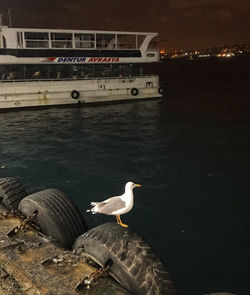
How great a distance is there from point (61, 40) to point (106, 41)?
219 inches

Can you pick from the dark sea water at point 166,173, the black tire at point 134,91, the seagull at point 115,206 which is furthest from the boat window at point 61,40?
the seagull at point 115,206

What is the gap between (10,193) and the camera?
22.3 ft

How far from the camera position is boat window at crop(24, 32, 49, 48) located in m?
28.5

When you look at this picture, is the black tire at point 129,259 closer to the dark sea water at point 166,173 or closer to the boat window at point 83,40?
the dark sea water at point 166,173

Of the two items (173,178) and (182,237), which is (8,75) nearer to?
(173,178)

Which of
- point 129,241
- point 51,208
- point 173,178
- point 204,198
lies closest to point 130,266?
point 129,241

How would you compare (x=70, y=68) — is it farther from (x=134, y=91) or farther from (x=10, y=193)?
(x=10, y=193)

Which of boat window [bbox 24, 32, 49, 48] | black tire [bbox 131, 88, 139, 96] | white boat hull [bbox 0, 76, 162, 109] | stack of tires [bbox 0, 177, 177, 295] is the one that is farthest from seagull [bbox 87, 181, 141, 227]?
black tire [bbox 131, 88, 139, 96]

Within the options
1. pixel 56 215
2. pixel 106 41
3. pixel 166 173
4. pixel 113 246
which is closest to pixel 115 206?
pixel 56 215

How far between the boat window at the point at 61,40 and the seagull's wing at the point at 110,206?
2649cm

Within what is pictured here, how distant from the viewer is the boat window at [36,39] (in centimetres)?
2846

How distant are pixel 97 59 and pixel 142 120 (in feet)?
33.0

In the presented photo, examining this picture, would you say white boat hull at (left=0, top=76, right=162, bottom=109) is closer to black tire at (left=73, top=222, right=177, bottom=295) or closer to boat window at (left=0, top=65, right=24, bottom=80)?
boat window at (left=0, top=65, right=24, bottom=80)

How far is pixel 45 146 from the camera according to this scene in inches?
679
